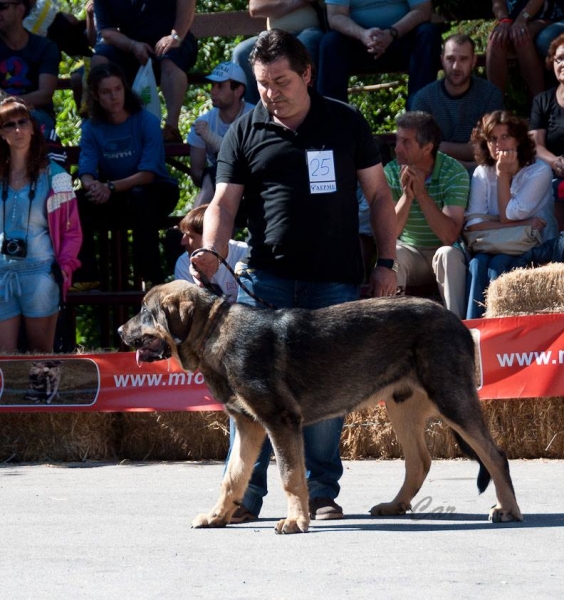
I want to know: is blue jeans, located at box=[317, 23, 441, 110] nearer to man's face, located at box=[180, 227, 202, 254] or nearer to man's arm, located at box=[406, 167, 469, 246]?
man's arm, located at box=[406, 167, 469, 246]

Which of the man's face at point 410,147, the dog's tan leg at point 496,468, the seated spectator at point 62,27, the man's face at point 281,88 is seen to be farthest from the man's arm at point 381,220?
the seated spectator at point 62,27

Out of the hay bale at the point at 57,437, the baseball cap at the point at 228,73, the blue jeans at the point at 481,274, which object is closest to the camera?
the blue jeans at the point at 481,274

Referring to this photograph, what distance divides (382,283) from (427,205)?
298 centimetres

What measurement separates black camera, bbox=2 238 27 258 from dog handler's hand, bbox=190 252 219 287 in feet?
12.3

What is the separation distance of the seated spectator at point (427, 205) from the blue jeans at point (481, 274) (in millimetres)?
93

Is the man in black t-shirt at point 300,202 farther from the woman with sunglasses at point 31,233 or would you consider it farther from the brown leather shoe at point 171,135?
the brown leather shoe at point 171,135

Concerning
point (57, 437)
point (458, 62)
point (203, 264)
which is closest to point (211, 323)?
point (203, 264)

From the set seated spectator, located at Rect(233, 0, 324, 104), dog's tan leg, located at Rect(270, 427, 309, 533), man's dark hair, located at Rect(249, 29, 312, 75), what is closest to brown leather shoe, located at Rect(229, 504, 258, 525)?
dog's tan leg, located at Rect(270, 427, 309, 533)

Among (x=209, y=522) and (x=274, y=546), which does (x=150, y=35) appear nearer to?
(x=209, y=522)

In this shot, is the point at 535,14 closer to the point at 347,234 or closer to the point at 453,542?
the point at 347,234

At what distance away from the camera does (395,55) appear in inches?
452

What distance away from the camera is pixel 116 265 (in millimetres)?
12031

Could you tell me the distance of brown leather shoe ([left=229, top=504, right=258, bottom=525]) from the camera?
630cm

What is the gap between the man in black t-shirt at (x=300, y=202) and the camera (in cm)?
633
